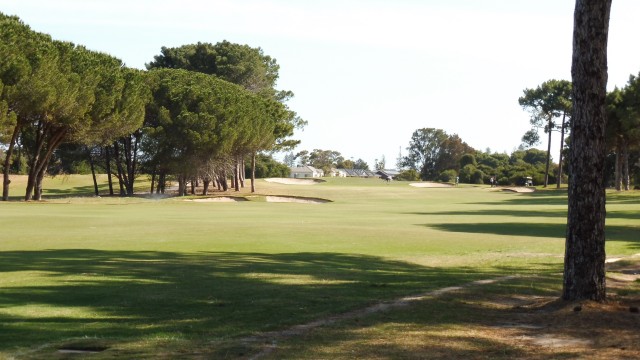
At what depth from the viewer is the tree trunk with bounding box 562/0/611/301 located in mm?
12453

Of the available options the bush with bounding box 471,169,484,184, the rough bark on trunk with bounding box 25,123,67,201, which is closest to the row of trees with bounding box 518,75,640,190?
the bush with bounding box 471,169,484,184

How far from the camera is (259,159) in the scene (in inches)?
5689

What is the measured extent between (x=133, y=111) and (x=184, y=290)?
55936mm

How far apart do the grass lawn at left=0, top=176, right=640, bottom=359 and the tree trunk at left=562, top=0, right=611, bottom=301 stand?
138 centimetres

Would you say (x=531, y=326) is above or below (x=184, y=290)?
above

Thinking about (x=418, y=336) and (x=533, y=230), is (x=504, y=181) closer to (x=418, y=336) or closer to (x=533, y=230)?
(x=533, y=230)

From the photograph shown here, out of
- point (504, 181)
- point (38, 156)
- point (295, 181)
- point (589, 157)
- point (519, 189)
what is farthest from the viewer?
point (295, 181)

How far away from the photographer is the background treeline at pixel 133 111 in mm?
55469

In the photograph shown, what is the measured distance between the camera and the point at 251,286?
1508cm

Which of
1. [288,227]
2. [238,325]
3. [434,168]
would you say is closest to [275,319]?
[238,325]

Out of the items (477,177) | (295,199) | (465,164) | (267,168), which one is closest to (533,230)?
(295,199)

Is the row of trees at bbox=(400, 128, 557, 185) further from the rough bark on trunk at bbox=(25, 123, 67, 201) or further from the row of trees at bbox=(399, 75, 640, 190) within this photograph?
the rough bark on trunk at bbox=(25, 123, 67, 201)

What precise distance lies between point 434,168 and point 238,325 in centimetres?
18312

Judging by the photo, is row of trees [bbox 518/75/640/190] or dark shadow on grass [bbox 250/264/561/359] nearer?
dark shadow on grass [bbox 250/264/561/359]
